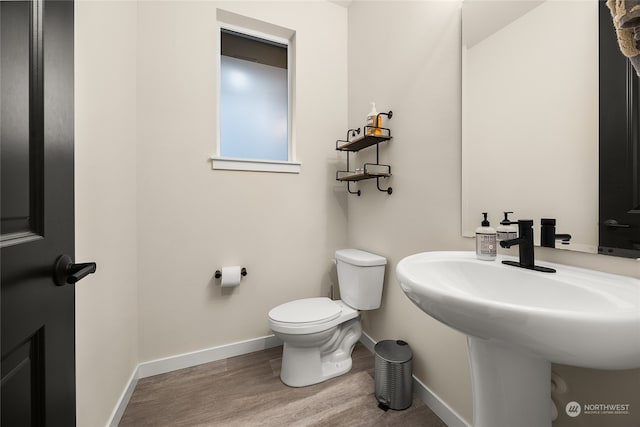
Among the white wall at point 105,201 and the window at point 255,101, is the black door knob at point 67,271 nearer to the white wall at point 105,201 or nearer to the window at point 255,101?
the white wall at point 105,201

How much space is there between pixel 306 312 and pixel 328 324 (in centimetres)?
15

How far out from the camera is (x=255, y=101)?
2033 millimetres

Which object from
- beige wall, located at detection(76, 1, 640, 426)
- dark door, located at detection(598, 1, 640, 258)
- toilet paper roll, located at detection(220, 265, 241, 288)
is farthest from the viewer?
toilet paper roll, located at detection(220, 265, 241, 288)

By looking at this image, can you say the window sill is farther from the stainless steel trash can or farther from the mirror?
the stainless steel trash can

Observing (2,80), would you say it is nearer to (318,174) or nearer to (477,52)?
(477,52)

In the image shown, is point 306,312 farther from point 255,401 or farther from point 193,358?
point 193,358

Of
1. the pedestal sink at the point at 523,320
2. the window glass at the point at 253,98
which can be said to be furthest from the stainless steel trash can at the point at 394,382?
the window glass at the point at 253,98

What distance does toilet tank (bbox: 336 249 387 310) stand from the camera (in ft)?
5.26

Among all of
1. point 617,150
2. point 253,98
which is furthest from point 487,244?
point 253,98

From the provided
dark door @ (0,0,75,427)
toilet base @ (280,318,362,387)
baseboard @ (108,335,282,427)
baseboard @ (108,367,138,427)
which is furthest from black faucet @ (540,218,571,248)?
baseboard @ (108,367,138,427)

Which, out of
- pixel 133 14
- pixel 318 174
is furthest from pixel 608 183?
pixel 133 14

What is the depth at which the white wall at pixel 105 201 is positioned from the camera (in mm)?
921

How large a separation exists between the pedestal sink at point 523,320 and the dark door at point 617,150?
124 millimetres

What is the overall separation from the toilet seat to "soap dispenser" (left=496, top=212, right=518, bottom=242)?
951mm
